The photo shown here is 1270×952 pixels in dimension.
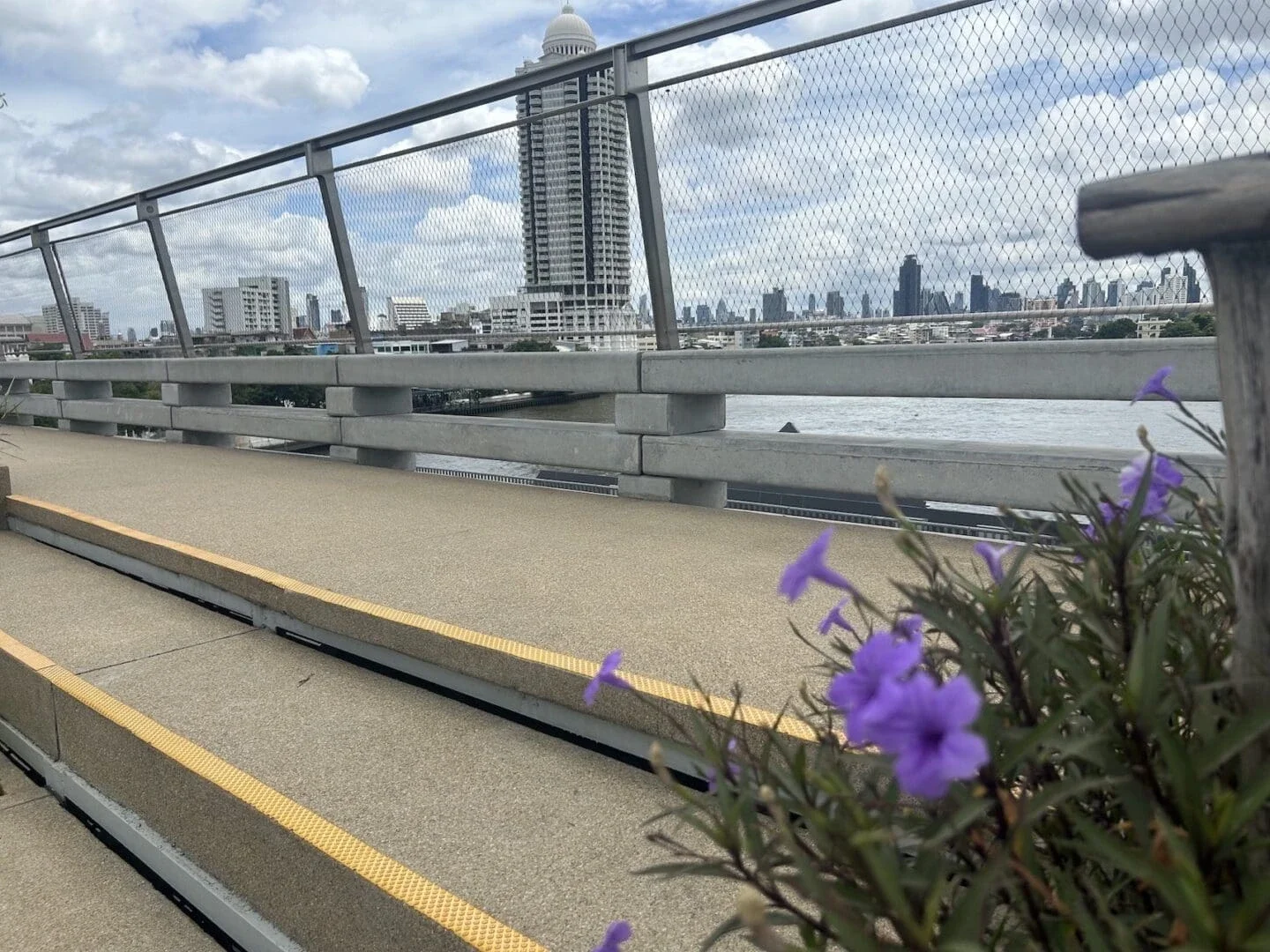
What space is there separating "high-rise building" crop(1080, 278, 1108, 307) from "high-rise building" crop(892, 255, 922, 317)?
68cm

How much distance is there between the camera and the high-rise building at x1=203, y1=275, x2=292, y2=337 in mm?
8133

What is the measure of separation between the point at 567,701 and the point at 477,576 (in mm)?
1285

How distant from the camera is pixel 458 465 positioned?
22.5ft

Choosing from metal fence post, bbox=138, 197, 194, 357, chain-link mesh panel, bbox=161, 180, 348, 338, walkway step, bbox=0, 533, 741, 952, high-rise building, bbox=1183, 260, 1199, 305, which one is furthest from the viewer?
metal fence post, bbox=138, 197, 194, 357

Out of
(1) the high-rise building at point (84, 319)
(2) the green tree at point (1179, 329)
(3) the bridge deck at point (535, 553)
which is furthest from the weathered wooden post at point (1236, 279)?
(1) the high-rise building at point (84, 319)

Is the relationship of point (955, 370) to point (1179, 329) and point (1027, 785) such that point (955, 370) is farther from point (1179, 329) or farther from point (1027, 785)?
point (1027, 785)

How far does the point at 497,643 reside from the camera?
9.16 feet

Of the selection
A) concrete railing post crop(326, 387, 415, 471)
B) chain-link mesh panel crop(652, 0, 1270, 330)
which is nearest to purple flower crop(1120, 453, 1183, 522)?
chain-link mesh panel crop(652, 0, 1270, 330)

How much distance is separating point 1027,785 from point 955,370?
11.1ft

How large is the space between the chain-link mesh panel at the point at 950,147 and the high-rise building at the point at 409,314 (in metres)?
2.40

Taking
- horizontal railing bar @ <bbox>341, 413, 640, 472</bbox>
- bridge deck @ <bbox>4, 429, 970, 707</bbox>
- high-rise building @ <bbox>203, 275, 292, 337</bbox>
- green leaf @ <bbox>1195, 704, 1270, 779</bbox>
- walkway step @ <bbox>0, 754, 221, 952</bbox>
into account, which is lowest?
walkway step @ <bbox>0, 754, 221, 952</bbox>

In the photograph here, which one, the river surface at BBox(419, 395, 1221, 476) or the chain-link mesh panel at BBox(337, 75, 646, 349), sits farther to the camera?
the chain-link mesh panel at BBox(337, 75, 646, 349)

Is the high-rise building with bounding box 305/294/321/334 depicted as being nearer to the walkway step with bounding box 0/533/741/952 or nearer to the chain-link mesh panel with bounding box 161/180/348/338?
the chain-link mesh panel with bounding box 161/180/348/338

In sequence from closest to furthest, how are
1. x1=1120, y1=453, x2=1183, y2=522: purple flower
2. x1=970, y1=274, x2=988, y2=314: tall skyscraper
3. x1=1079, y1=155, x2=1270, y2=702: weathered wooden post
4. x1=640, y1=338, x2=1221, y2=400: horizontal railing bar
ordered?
1. x1=1079, y1=155, x2=1270, y2=702: weathered wooden post
2. x1=1120, y1=453, x2=1183, y2=522: purple flower
3. x1=640, y1=338, x2=1221, y2=400: horizontal railing bar
4. x1=970, y1=274, x2=988, y2=314: tall skyscraper
